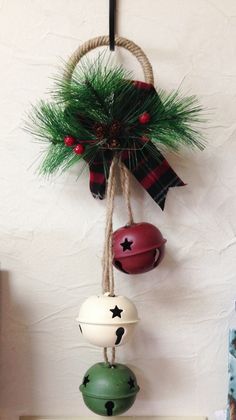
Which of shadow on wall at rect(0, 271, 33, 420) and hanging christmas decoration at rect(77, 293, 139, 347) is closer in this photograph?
hanging christmas decoration at rect(77, 293, 139, 347)

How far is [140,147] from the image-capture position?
663 millimetres

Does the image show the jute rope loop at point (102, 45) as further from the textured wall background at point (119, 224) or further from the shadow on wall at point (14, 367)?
the shadow on wall at point (14, 367)

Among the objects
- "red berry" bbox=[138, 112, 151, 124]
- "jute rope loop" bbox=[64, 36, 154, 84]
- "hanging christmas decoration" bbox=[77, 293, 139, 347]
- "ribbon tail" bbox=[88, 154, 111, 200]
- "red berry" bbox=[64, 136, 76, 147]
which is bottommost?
"hanging christmas decoration" bbox=[77, 293, 139, 347]

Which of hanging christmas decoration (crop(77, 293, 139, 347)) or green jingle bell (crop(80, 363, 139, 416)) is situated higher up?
hanging christmas decoration (crop(77, 293, 139, 347))

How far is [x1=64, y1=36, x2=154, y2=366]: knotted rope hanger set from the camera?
0.66 meters

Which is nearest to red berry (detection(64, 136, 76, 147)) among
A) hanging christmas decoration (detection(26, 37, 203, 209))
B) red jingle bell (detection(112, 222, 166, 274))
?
hanging christmas decoration (detection(26, 37, 203, 209))

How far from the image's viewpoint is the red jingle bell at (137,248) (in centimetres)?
63

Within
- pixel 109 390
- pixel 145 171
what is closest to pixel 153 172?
pixel 145 171

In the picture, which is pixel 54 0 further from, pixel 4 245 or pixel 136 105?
pixel 4 245

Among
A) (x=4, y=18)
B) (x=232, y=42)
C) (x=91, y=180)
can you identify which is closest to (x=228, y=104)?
(x=232, y=42)

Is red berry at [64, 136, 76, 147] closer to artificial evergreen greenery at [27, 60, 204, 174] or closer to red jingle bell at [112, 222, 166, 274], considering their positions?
artificial evergreen greenery at [27, 60, 204, 174]

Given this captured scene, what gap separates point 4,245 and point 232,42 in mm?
397

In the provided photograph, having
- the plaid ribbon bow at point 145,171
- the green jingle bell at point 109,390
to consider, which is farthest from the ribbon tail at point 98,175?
the green jingle bell at point 109,390

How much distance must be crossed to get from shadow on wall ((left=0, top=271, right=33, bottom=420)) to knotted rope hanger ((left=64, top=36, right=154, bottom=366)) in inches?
4.4
